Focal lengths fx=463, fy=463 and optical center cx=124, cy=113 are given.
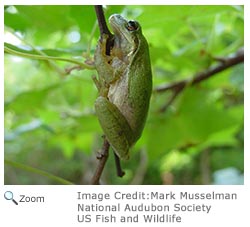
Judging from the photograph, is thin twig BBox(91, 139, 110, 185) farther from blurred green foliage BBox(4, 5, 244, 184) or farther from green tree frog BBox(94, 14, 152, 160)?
blurred green foliage BBox(4, 5, 244, 184)

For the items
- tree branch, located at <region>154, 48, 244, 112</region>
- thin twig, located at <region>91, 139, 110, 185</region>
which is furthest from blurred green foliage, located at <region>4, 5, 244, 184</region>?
thin twig, located at <region>91, 139, 110, 185</region>

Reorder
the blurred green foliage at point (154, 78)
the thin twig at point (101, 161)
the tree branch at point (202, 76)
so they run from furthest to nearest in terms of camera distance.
A: the tree branch at point (202, 76) < the blurred green foliage at point (154, 78) < the thin twig at point (101, 161)

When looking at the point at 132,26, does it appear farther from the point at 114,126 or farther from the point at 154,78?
the point at 154,78

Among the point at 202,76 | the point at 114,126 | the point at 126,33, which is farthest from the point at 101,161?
the point at 202,76
